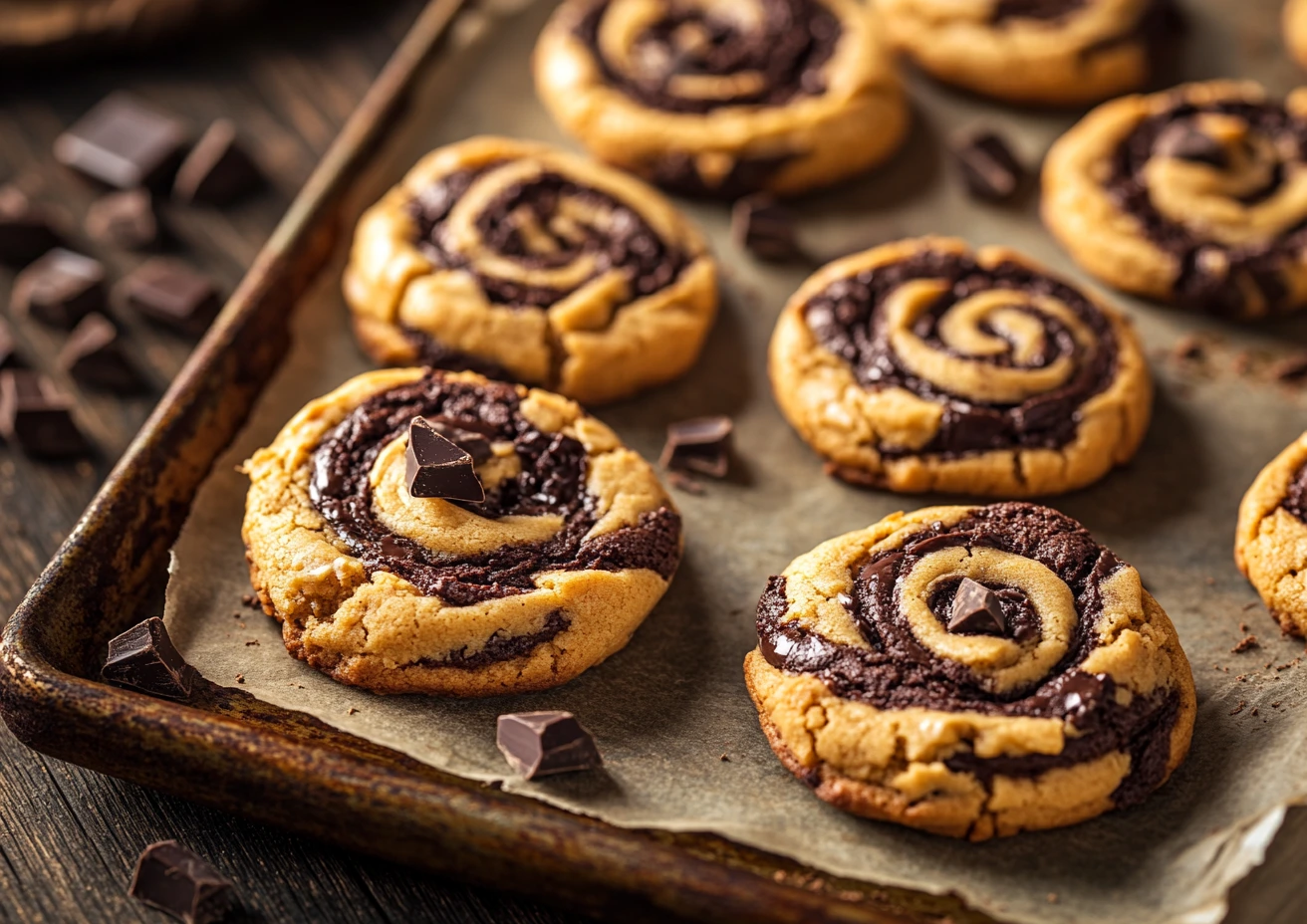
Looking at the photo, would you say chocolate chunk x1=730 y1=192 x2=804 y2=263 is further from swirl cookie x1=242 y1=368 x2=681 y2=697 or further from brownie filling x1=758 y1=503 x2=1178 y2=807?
brownie filling x1=758 y1=503 x2=1178 y2=807

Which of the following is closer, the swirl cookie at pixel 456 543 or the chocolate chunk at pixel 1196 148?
the swirl cookie at pixel 456 543

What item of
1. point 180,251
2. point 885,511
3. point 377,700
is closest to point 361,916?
point 377,700

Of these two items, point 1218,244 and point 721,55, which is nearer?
point 1218,244

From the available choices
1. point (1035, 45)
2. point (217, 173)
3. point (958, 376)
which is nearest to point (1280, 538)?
point (958, 376)

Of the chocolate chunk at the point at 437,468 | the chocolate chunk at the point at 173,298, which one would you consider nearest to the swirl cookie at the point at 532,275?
the chocolate chunk at the point at 173,298

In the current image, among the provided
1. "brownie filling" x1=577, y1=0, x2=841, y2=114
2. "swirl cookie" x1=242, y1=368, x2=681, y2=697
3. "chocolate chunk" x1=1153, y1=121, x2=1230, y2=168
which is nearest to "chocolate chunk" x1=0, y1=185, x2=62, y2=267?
"swirl cookie" x1=242, y1=368, x2=681, y2=697

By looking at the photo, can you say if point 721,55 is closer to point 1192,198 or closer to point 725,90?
point 725,90

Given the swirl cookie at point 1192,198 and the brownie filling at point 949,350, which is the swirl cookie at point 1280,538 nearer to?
the brownie filling at point 949,350
